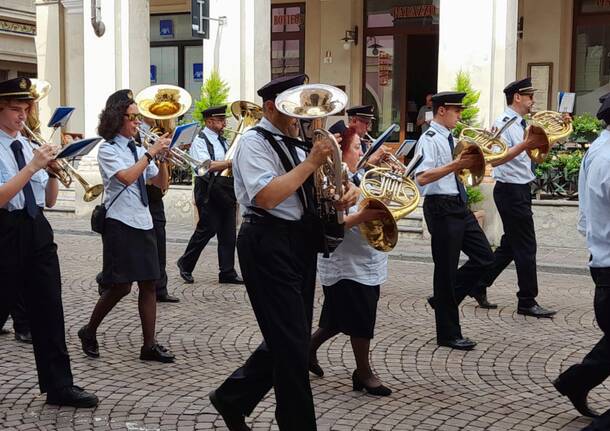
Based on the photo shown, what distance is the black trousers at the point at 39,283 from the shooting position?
5.04 metres

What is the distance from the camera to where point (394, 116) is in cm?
1822

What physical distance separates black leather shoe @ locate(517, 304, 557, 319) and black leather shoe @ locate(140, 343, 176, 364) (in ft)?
11.2

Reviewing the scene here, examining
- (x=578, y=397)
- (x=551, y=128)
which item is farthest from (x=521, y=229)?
(x=578, y=397)

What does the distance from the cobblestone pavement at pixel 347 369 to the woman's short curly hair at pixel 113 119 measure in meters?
1.67

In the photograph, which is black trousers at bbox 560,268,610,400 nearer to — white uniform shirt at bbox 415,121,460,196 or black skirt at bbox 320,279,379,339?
black skirt at bbox 320,279,379,339

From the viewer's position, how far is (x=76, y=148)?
208 inches

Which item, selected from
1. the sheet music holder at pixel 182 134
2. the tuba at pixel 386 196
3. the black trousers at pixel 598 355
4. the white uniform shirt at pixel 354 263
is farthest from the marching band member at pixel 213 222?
the black trousers at pixel 598 355

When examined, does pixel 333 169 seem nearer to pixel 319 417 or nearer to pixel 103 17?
pixel 319 417

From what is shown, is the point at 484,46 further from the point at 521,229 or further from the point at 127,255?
the point at 127,255

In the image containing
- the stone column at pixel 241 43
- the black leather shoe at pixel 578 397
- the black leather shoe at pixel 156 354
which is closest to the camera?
the black leather shoe at pixel 578 397

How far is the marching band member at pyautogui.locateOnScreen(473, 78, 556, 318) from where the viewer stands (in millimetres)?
7797

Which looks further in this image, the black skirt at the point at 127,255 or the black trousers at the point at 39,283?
the black skirt at the point at 127,255

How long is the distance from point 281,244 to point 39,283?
1.79 meters

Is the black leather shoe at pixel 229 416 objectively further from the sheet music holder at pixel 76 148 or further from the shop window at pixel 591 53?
the shop window at pixel 591 53
